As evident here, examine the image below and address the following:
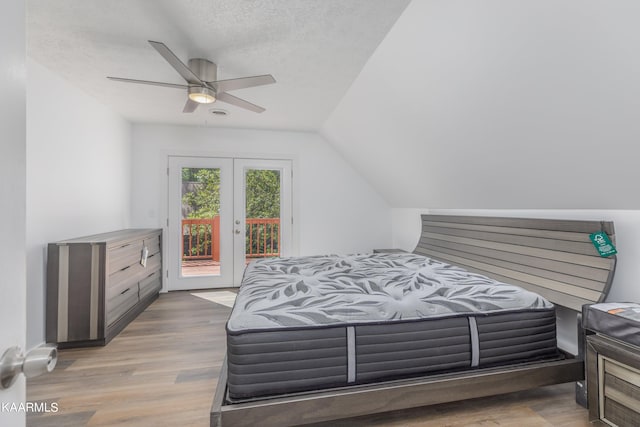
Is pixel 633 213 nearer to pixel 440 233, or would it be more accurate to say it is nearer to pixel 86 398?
pixel 440 233

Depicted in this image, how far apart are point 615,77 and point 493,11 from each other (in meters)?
0.67

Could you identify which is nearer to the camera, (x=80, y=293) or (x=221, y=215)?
(x=80, y=293)

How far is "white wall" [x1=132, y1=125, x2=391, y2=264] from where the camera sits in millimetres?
4539

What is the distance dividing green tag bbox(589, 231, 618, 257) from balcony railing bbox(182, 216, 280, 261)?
3812mm

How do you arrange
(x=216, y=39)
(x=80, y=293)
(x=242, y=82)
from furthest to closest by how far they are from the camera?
1. (x=80, y=293)
2. (x=242, y=82)
3. (x=216, y=39)

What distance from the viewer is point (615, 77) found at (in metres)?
1.51

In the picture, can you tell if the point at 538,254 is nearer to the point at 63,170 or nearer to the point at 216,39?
the point at 216,39

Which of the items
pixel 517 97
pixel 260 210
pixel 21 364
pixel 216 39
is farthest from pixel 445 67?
pixel 260 210

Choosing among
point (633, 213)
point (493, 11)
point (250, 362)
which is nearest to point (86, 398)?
point (250, 362)

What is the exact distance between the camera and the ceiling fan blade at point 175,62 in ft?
6.25

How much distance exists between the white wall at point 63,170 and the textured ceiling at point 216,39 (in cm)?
21

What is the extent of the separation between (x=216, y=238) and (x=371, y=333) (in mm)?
3593

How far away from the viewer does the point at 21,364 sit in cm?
55

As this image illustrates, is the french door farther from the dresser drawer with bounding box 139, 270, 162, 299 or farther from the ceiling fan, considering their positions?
the ceiling fan
